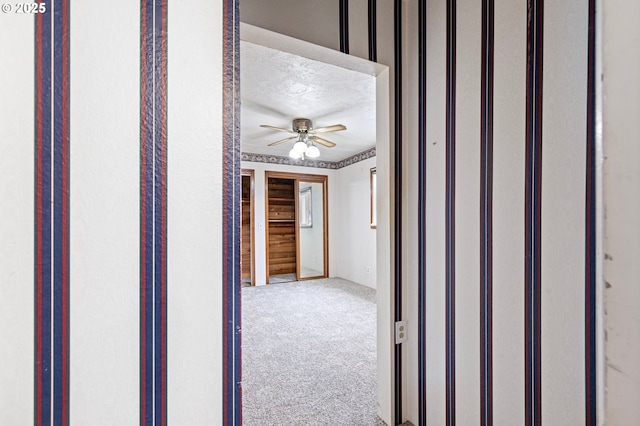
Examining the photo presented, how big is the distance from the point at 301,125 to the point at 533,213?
9.31 feet

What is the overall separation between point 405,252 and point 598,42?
4.29 feet

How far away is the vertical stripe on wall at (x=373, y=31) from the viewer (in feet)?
4.91

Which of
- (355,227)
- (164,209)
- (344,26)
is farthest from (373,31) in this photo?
(355,227)

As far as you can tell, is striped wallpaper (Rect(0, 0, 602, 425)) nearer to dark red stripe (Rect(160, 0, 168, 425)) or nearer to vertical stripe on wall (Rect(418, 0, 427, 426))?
dark red stripe (Rect(160, 0, 168, 425))

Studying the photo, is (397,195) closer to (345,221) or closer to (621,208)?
(621,208)

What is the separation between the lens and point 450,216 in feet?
4.49

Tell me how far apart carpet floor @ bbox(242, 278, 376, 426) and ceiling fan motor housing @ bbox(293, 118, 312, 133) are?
83.6 inches

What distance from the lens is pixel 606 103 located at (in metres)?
0.35

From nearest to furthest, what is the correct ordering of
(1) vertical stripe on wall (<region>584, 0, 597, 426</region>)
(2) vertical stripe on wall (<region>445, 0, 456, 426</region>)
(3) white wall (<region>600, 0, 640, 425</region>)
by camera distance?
(3) white wall (<region>600, 0, 640, 425</region>) → (1) vertical stripe on wall (<region>584, 0, 597, 426</region>) → (2) vertical stripe on wall (<region>445, 0, 456, 426</region>)

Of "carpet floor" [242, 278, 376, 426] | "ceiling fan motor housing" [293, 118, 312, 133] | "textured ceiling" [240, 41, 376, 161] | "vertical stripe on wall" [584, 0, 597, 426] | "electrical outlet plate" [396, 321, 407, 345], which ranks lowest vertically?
"carpet floor" [242, 278, 376, 426]
